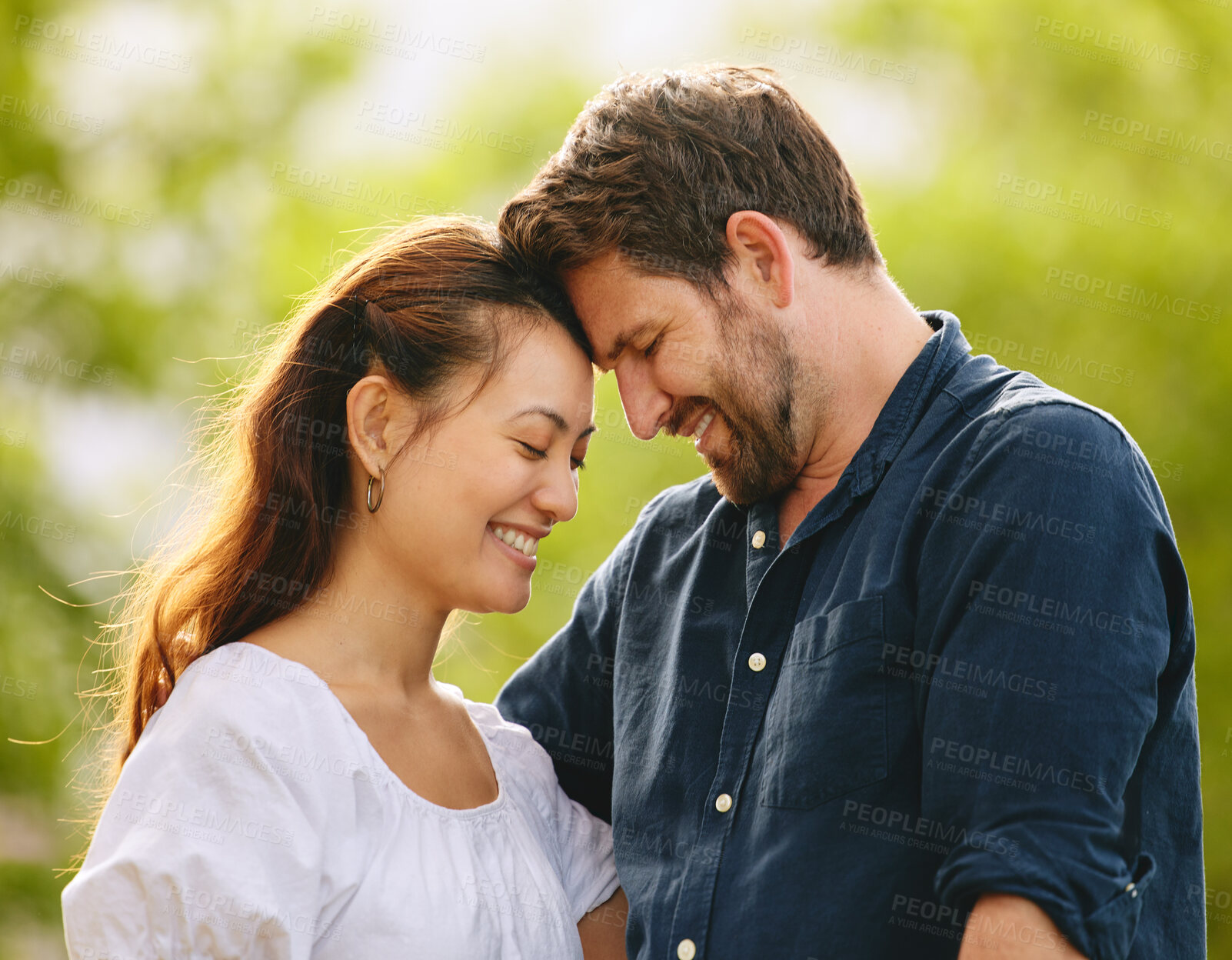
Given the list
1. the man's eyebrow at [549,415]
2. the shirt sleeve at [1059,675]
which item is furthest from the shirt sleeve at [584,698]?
the shirt sleeve at [1059,675]

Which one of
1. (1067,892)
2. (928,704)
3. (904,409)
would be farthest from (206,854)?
(904,409)

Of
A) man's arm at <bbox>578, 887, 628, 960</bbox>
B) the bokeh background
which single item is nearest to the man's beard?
man's arm at <bbox>578, 887, 628, 960</bbox>

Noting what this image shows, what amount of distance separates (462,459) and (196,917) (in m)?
0.79

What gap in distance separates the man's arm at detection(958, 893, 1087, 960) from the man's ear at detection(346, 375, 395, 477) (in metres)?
1.17

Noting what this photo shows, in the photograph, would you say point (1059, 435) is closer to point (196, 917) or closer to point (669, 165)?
point (669, 165)

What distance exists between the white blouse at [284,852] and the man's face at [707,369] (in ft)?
2.36

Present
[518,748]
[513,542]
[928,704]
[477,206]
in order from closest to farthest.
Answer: [928,704] → [513,542] → [518,748] → [477,206]

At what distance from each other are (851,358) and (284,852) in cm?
116

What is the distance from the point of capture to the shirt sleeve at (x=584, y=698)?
2.24m

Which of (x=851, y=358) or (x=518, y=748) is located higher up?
(x=851, y=358)

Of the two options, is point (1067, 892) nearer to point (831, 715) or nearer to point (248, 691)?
point (831, 715)

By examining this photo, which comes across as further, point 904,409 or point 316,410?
point 316,410

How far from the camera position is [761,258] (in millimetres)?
1886

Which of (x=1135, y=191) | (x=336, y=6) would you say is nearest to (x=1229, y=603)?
(x=1135, y=191)
